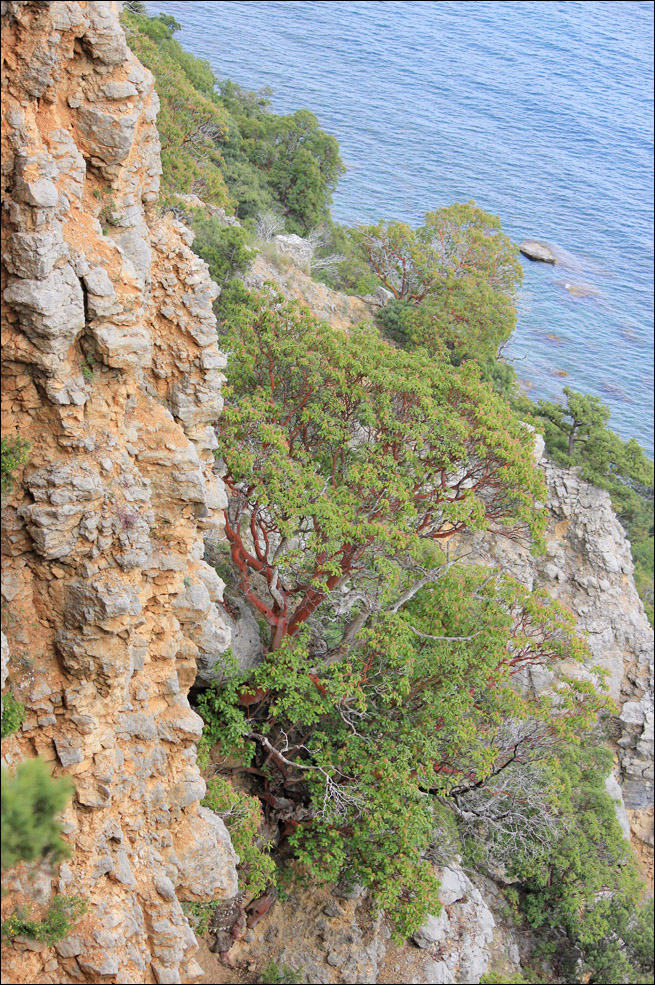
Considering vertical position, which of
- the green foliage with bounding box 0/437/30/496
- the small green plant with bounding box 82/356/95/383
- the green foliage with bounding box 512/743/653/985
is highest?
the small green plant with bounding box 82/356/95/383

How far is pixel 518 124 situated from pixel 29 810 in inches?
3837

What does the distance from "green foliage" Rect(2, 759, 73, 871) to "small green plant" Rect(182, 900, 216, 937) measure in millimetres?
7496

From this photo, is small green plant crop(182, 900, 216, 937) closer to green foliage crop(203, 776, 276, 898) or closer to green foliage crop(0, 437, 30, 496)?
green foliage crop(203, 776, 276, 898)

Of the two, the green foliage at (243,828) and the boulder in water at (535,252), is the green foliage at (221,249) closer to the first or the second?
the green foliage at (243,828)

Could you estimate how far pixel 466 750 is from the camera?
19.8m

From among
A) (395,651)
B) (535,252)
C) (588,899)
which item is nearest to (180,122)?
(395,651)

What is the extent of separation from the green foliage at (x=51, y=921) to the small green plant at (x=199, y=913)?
149 inches

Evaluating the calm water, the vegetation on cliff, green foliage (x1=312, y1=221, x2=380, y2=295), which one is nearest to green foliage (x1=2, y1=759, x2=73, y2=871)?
the vegetation on cliff

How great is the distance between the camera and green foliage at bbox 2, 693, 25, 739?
10.4 meters

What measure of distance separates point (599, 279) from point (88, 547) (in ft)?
238

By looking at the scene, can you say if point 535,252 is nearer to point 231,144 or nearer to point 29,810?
point 231,144

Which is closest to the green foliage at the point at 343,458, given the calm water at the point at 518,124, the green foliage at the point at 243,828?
the green foliage at the point at 243,828

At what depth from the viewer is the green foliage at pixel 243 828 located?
1638cm

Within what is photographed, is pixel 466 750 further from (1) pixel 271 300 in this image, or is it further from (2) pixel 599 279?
(2) pixel 599 279
